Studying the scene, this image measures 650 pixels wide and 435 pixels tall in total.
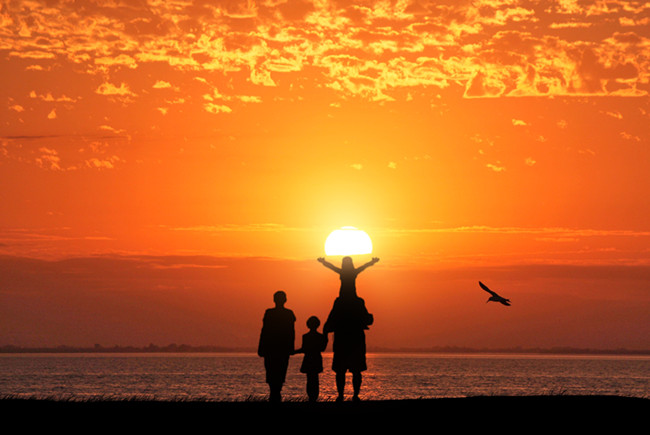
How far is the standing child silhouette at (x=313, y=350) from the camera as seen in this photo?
21734mm

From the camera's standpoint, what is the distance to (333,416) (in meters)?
18.5

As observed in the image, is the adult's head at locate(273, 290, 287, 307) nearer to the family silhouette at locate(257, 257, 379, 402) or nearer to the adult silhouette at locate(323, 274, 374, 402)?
the family silhouette at locate(257, 257, 379, 402)

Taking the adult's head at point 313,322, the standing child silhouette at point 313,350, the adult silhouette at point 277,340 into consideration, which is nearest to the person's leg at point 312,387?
the standing child silhouette at point 313,350

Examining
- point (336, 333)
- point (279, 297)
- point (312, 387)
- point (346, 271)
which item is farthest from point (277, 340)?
point (346, 271)

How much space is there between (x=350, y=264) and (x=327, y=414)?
3615 mm

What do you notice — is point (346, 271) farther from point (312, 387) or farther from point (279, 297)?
point (312, 387)

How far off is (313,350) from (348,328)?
135 cm

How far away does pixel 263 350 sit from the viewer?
21672mm

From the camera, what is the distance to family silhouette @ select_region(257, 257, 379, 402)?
68.8ft

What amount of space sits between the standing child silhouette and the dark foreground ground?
110 centimetres

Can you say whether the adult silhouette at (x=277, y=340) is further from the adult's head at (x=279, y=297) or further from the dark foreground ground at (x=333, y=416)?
the dark foreground ground at (x=333, y=416)

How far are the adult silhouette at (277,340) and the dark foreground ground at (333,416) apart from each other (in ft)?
2.60

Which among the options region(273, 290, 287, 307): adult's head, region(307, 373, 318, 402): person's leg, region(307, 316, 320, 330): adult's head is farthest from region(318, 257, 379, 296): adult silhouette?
region(307, 373, 318, 402): person's leg

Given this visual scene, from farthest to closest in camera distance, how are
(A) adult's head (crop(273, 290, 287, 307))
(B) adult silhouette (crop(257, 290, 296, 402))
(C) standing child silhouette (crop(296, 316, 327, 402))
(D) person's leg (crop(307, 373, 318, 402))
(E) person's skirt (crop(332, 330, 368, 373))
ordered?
(D) person's leg (crop(307, 373, 318, 402)) < (C) standing child silhouette (crop(296, 316, 327, 402)) < (B) adult silhouette (crop(257, 290, 296, 402)) < (A) adult's head (crop(273, 290, 287, 307)) < (E) person's skirt (crop(332, 330, 368, 373))
